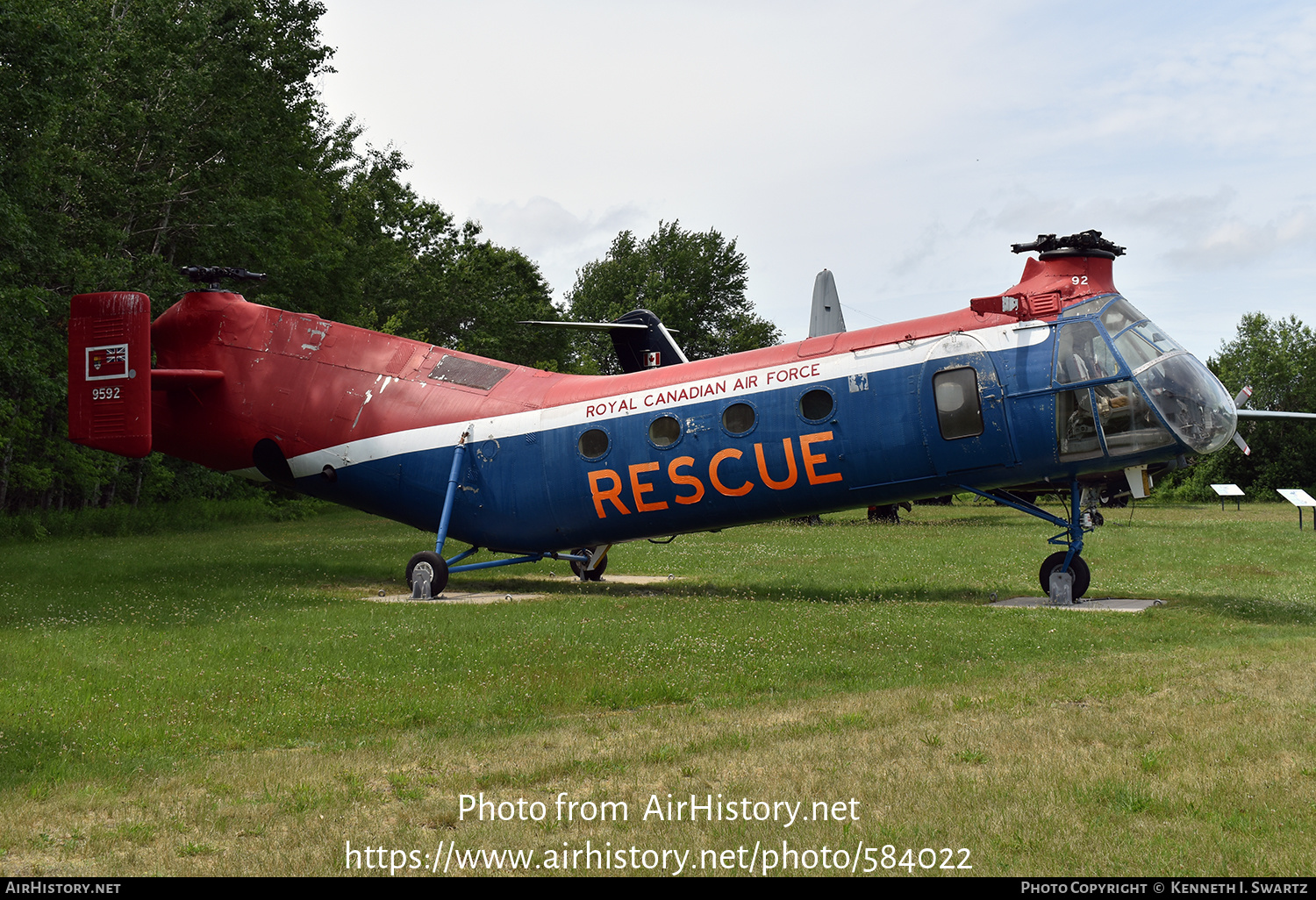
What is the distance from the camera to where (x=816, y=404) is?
17.8 metres

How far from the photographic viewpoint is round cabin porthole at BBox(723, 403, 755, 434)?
18172 mm

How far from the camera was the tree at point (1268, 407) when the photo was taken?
250 ft

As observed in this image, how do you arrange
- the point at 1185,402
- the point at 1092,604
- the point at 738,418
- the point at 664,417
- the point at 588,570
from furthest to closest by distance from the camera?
the point at 588,570 → the point at 664,417 → the point at 738,418 → the point at 1092,604 → the point at 1185,402

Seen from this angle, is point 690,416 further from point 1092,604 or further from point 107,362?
point 107,362

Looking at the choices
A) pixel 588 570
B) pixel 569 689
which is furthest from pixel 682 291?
pixel 569 689

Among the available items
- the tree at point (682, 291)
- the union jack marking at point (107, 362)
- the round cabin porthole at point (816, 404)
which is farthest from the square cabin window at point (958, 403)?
the tree at point (682, 291)

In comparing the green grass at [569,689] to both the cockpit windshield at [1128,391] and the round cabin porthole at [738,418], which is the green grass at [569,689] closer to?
the cockpit windshield at [1128,391]

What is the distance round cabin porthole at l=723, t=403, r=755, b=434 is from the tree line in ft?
61.2

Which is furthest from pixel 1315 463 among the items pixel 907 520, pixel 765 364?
pixel 765 364

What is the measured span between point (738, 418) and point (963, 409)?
382 centimetres

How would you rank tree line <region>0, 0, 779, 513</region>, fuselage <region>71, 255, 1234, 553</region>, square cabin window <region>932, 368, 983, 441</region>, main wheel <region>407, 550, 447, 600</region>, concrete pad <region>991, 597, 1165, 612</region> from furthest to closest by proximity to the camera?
tree line <region>0, 0, 779, 513</region> → main wheel <region>407, 550, 447, 600</region> → concrete pad <region>991, 597, 1165, 612</region> → square cabin window <region>932, 368, 983, 441</region> → fuselage <region>71, 255, 1234, 553</region>

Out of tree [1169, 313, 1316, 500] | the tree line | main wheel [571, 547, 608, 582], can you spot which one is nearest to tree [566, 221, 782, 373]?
the tree line

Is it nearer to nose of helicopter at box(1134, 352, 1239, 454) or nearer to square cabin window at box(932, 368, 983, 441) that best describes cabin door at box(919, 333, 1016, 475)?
square cabin window at box(932, 368, 983, 441)

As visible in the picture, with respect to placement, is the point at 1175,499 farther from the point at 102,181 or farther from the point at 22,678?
the point at 22,678
